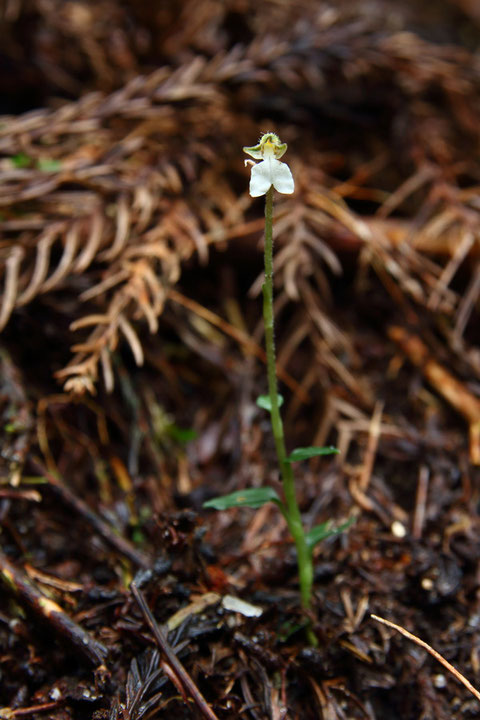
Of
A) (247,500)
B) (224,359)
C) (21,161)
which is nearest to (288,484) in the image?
(247,500)

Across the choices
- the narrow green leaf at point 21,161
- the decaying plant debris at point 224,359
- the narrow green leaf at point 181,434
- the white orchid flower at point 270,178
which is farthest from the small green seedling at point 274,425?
the narrow green leaf at point 21,161

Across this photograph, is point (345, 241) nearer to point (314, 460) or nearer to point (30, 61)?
point (314, 460)

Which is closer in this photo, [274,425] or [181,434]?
[274,425]

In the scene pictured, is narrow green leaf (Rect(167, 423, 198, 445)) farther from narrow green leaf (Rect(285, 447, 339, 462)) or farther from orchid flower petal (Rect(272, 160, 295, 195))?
orchid flower petal (Rect(272, 160, 295, 195))

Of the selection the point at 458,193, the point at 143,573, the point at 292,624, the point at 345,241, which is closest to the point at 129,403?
the point at 143,573

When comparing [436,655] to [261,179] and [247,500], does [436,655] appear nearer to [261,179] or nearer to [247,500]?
[247,500]

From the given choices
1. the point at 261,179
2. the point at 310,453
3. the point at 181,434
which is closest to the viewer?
the point at 261,179
